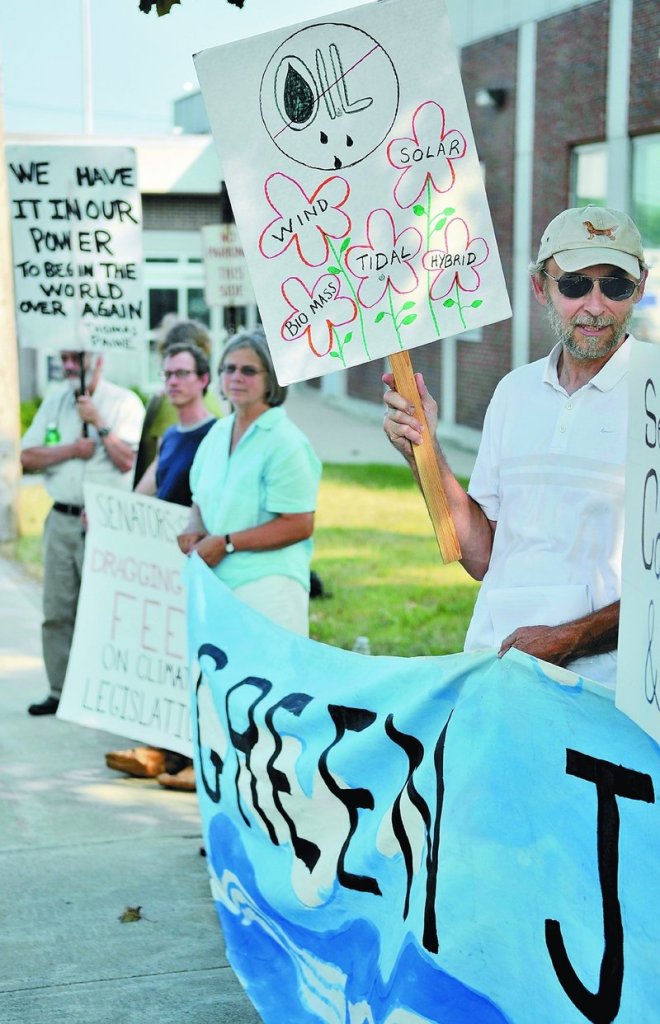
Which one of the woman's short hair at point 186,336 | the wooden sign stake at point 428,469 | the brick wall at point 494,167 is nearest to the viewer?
the wooden sign stake at point 428,469

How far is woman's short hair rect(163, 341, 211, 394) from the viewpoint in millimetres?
6902

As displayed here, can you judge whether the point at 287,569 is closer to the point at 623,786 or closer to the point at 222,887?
the point at 222,887

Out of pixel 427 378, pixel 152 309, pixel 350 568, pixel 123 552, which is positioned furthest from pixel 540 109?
pixel 152 309

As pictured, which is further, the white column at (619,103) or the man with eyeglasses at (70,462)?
the white column at (619,103)

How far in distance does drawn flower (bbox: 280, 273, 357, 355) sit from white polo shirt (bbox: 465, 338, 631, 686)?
480mm

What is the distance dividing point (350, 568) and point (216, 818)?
777 cm

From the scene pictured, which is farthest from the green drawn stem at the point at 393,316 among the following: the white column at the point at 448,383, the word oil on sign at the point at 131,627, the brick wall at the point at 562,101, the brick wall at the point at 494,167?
the white column at the point at 448,383

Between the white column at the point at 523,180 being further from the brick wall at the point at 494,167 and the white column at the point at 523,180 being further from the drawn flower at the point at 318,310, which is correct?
the drawn flower at the point at 318,310

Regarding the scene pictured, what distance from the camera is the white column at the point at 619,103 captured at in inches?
679

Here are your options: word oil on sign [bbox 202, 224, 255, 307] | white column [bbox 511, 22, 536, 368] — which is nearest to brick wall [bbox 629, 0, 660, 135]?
white column [bbox 511, 22, 536, 368]

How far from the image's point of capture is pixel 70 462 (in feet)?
25.4

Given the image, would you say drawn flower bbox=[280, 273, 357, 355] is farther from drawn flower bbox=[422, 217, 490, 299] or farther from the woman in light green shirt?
the woman in light green shirt

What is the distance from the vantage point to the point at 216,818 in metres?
4.46

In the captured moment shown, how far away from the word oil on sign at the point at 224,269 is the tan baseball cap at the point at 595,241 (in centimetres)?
712
